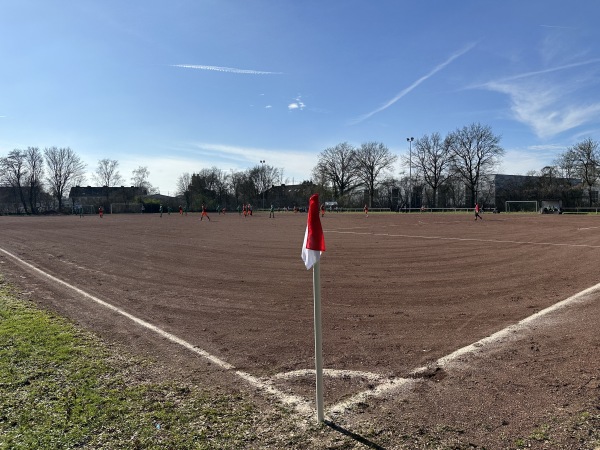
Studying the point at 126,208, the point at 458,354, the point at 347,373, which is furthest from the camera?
the point at 126,208

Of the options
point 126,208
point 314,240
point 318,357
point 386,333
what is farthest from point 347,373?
point 126,208

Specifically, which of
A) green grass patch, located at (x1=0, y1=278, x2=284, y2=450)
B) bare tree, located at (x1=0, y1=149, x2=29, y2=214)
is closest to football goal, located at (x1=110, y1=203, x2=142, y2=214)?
bare tree, located at (x1=0, y1=149, x2=29, y2=214)

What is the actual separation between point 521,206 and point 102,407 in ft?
235

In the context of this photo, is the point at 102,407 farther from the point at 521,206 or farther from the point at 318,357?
the point at 521,206

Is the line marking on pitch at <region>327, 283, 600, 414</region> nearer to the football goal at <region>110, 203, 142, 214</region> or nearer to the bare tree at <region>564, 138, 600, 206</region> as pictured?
the bare tree at <region>564, 138, 600, 206</region>

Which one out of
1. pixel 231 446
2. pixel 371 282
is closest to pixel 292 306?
pixel 371 282

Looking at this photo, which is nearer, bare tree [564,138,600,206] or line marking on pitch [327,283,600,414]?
line marking on pitch [327,283,600,414]

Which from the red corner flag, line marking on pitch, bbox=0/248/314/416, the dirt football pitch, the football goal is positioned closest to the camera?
the red corner flag

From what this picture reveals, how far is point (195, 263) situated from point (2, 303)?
6.01 m

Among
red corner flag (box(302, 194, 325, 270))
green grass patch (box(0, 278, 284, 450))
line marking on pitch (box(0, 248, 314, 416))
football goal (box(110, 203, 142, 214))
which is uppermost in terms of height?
football goal (box(110, 203, 142, 214))

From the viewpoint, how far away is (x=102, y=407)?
3680 millimetres

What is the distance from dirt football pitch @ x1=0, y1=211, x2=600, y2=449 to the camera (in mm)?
3615

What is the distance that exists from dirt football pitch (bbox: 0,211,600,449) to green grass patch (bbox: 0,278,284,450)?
0.44m

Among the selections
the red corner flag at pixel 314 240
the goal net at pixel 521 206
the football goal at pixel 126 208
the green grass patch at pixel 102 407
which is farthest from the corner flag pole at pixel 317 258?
the football goal at pixel 126 208
